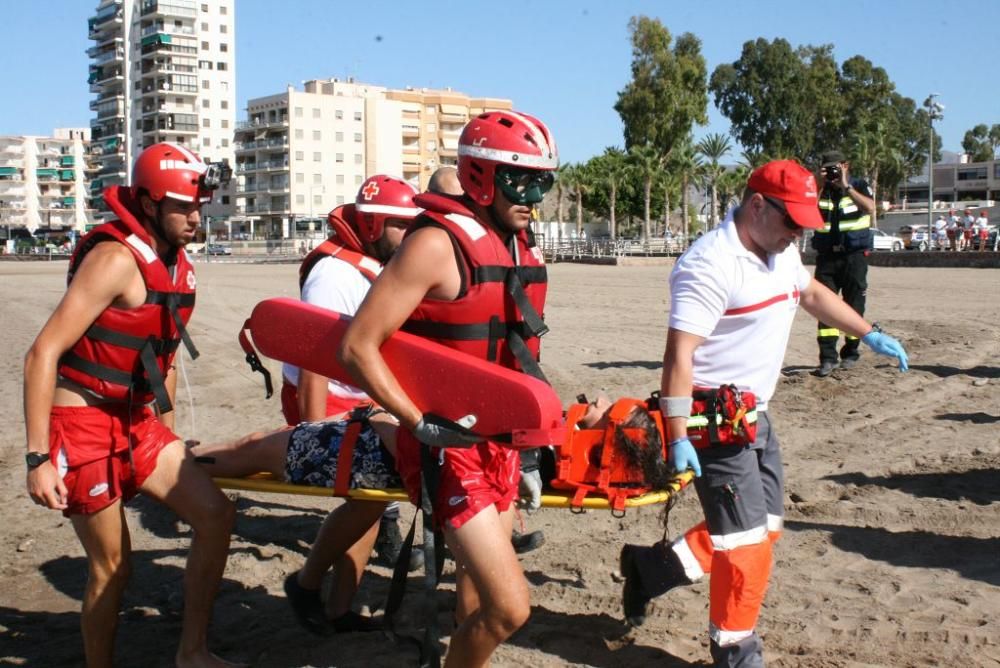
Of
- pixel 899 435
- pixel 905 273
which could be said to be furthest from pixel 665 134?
pixel 899 435

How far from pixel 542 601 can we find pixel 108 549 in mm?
2242

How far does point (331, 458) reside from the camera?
446 centimetres

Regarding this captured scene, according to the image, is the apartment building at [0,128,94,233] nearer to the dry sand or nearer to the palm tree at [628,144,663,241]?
the palm tree at [628,144,663,241]

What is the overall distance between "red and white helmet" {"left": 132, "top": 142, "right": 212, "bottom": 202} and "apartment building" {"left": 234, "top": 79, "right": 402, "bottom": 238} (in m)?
110

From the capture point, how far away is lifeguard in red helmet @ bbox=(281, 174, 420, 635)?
5008mm

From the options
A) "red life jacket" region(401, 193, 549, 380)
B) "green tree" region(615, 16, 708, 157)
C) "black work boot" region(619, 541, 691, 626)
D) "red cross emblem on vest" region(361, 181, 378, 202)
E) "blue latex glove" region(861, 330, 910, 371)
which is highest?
"green tree" region(615, 16, 708, 157)

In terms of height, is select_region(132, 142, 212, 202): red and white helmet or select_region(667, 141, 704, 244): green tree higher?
select_region(667, 141, 704, 244): green tree

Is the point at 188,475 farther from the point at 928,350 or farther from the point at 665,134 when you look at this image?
the point at 665,134

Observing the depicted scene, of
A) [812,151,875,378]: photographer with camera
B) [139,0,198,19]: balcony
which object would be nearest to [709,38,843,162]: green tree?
[139,0,198,19]: balcony

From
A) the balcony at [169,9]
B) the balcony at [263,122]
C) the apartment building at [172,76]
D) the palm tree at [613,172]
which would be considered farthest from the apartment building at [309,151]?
the palm tree at [613,172]

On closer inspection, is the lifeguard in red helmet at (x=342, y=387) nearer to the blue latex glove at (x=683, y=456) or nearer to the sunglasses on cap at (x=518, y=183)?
the sunglasses on cap at (x=518, y=183)

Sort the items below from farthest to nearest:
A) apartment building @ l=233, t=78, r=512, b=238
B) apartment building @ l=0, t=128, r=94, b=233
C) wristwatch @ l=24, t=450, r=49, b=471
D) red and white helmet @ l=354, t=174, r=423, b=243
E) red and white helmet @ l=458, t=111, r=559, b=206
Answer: apartment building @ l=0, t=128, r=94, b=233, apartment building @ l=233, t=78, r=512, b=238, red and white helmet @ l=354, t=174, r=423, b=243, wristwatch @ l=24, t=450, r=49, b=471, red and white helmet @ l=458, t=111, r=559, b=206

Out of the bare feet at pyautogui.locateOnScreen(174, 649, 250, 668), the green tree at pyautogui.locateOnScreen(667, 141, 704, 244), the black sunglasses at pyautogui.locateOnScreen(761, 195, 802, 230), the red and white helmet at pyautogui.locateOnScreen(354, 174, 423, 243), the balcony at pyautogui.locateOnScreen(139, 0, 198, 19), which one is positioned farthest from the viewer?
the balcony at pyautogui.locateOnScreen(139, 0, 198, 19)

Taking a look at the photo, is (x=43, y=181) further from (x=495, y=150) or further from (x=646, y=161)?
(x=495, y=150)
